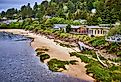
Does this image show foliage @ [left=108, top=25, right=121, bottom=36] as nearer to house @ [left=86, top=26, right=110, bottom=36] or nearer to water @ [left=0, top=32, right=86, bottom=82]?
water @ [left=0, top=32, right=86, bottom=82]

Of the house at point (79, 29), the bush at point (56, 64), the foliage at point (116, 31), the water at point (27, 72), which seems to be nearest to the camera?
the water at point (27, 72)

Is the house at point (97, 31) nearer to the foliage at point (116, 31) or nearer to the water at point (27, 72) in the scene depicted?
the foliage at point (116, 31)

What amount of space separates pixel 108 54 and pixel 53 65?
1418 cm

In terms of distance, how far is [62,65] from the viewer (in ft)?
167

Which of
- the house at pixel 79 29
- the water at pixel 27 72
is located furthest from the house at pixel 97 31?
the water at pixel 27 72

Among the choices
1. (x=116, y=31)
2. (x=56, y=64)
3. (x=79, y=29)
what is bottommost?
(x=56, y=64)

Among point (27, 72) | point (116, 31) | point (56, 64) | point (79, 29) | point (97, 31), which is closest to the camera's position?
point (27, 72)

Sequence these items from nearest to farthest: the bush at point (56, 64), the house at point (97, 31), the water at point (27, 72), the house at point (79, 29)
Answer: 1. the water at point (27, 72)
2. the bush at point (56, 64)
3. the house at point (97, 31)
4. the house at point (79, 29)

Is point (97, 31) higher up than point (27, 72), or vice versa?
point (97, 31)

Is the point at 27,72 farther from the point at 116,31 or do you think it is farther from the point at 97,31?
the point at 97,31

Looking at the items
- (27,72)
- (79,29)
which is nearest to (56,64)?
(27,72)

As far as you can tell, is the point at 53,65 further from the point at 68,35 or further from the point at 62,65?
the point at 68,35

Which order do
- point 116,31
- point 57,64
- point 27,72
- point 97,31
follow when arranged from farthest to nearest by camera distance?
point 97,31 → point 116,31 → point 57,64 → point 27,72

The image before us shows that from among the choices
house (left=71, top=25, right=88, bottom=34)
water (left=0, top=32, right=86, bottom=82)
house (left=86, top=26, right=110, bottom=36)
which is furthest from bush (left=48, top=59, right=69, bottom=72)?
house (left=71, top=25, right=88, bottom=34)
